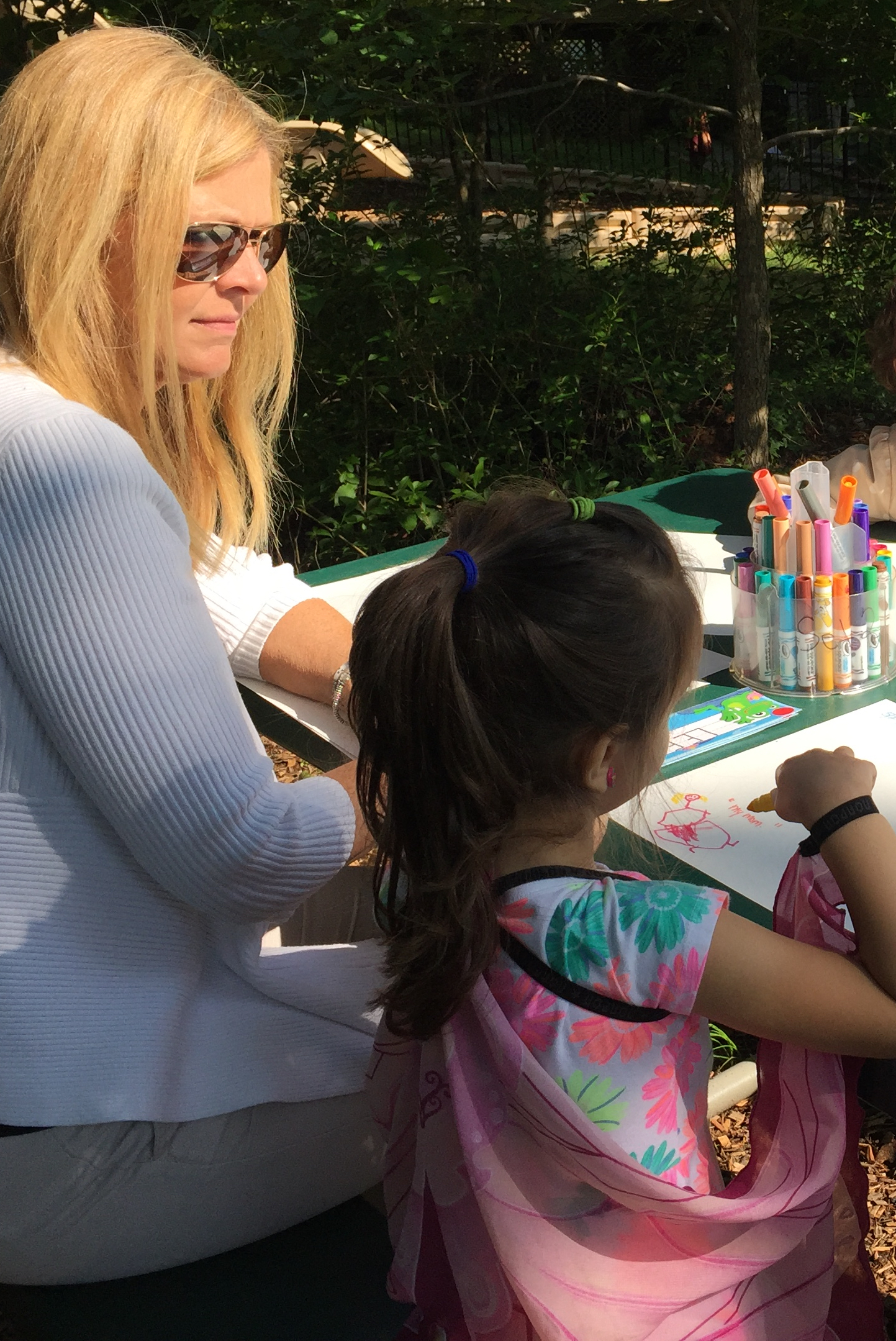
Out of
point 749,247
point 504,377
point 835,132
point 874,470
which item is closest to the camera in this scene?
point 874,470

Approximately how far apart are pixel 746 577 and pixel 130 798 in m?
0.98

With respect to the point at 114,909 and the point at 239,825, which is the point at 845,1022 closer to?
A: the point at 239,825

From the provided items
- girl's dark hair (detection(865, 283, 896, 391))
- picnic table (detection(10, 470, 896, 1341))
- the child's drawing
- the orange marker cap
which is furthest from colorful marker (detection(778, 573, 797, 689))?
girl's dark hair (detection(865, 283, 896, 391))

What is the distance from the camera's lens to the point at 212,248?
1.55 metres

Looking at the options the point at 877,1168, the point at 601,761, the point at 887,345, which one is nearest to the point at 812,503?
the point at 601,761

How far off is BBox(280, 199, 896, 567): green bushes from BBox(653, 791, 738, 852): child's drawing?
3.32 metres

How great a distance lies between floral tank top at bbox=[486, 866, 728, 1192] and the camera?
1035 millimetres

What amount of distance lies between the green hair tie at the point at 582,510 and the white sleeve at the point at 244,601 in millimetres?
900

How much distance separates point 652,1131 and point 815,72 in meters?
7.09

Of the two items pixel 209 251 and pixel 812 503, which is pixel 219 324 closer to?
pixel 209 251

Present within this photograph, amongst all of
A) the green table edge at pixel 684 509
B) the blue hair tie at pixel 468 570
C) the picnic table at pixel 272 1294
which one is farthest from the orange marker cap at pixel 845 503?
the blue hair tie at pixel 468 570

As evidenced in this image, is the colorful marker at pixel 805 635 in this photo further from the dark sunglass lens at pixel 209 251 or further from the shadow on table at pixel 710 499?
the dark sunglass lens at pixel 209 251

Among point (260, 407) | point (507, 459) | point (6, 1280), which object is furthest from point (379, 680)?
point (507, 459)

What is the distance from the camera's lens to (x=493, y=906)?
1.08 metres
